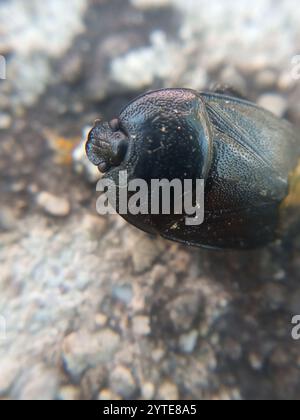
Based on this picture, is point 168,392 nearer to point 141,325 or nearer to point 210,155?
point 141,325

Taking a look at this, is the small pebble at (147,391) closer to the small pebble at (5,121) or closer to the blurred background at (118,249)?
the blurred background at (118,249)

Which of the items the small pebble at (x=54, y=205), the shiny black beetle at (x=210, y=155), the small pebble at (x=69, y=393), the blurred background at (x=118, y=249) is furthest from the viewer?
the small pebble at (x=54, y=205)

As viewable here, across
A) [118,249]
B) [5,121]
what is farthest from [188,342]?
[5,121]

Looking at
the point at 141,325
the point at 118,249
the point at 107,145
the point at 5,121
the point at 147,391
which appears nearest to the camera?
the point at 107,145

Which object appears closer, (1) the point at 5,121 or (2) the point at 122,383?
(2) the point at 122,383

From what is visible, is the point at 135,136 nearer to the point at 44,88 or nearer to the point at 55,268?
the point at 55,268

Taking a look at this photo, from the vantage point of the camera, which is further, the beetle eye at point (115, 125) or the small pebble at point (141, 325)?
the small pebble at point (141, 325)

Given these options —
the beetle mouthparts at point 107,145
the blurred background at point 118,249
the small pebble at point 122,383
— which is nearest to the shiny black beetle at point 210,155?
the beetle mouthparts at point 107,145
